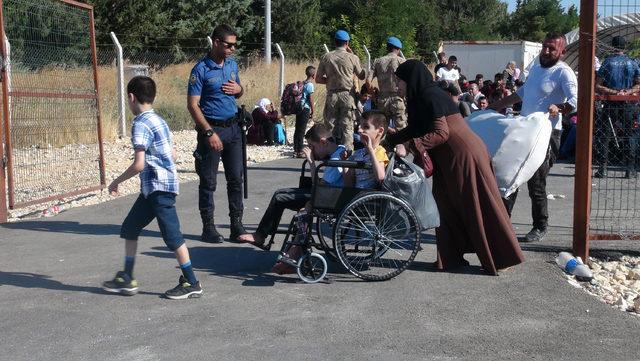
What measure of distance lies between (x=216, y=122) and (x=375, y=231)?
2293 mm

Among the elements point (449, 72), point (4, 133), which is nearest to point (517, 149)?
point (4, 133)

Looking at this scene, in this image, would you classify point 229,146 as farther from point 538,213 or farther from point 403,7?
point 403,7

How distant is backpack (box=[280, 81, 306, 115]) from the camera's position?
1588 centimetres

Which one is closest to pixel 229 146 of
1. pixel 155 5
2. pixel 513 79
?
pixel 513 79

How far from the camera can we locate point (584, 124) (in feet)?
22.8

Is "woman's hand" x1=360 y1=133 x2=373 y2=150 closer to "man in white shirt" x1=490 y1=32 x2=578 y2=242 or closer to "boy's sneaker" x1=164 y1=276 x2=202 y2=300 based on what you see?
"boy's sneaker" x1=164 y1=276 x2=202 y2=300

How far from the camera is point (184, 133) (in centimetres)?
1970

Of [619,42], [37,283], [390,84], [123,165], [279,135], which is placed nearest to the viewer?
[37,283]

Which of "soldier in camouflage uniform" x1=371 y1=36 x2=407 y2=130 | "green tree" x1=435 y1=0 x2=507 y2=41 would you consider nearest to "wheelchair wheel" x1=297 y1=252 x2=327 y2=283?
"soldier in camouflage uniform" x1=371 y1=36 x2=407 y2=130

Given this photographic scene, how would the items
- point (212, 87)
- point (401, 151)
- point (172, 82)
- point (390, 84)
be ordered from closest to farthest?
point (401, 151)
point (212, 87)
point (390, 84)
point (172, 82)

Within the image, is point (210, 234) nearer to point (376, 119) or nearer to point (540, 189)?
point (376, 119)

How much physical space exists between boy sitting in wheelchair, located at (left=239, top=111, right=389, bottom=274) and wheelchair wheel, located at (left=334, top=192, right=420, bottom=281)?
0.73 feet

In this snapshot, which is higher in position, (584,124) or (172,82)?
(172,82)

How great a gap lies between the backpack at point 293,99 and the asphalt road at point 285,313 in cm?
828
